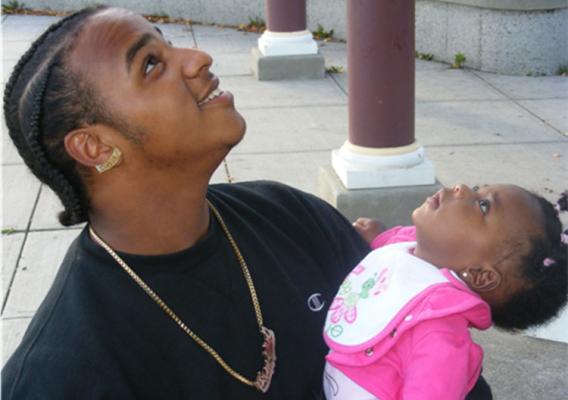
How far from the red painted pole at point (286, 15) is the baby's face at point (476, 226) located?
17.3 ft

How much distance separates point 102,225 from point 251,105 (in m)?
5.06

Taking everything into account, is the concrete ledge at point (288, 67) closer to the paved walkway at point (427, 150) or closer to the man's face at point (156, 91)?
the paved walkway at point (427, 150)

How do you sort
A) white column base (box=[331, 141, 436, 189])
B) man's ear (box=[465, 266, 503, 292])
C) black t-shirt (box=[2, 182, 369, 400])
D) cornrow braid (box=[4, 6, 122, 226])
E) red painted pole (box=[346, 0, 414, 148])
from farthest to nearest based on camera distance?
1. white column base (box=[331, 141, 436, 189])
2. red painted pole (box=[346, 0, 414, 148])
3. man's ear (box=[465, 266, 503, 292])
4. cornrow braid (box=[4, 6, 122, 226])
5. black t-shirt (box=[2, 182, 369, 400])

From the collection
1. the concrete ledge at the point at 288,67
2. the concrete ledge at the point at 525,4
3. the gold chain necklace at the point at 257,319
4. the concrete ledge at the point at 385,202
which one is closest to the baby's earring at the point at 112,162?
the gold chain necklace at the point at 257,319

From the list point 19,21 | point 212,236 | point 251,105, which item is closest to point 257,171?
point 251,105

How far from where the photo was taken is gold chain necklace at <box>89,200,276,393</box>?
1941 mm

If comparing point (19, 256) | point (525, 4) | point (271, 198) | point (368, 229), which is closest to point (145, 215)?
point (271, 198)

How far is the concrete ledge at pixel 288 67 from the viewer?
7629 millimetres

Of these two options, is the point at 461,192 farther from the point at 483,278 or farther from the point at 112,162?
the point at 112,162

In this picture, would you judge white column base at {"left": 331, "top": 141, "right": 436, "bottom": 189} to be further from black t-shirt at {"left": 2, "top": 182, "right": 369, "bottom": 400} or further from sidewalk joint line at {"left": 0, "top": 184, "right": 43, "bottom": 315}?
black t-shirt at {"left": 2, "top": 182, "right": 369, "bottom": 400}

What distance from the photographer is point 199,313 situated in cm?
198

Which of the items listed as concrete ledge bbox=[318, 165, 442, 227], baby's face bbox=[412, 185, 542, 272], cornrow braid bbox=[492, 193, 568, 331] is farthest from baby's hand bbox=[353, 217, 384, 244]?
concrete ledge bbox=[318, 165, 442, 227]

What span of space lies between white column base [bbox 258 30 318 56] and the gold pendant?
5.75m

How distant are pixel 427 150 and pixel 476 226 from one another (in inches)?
132
